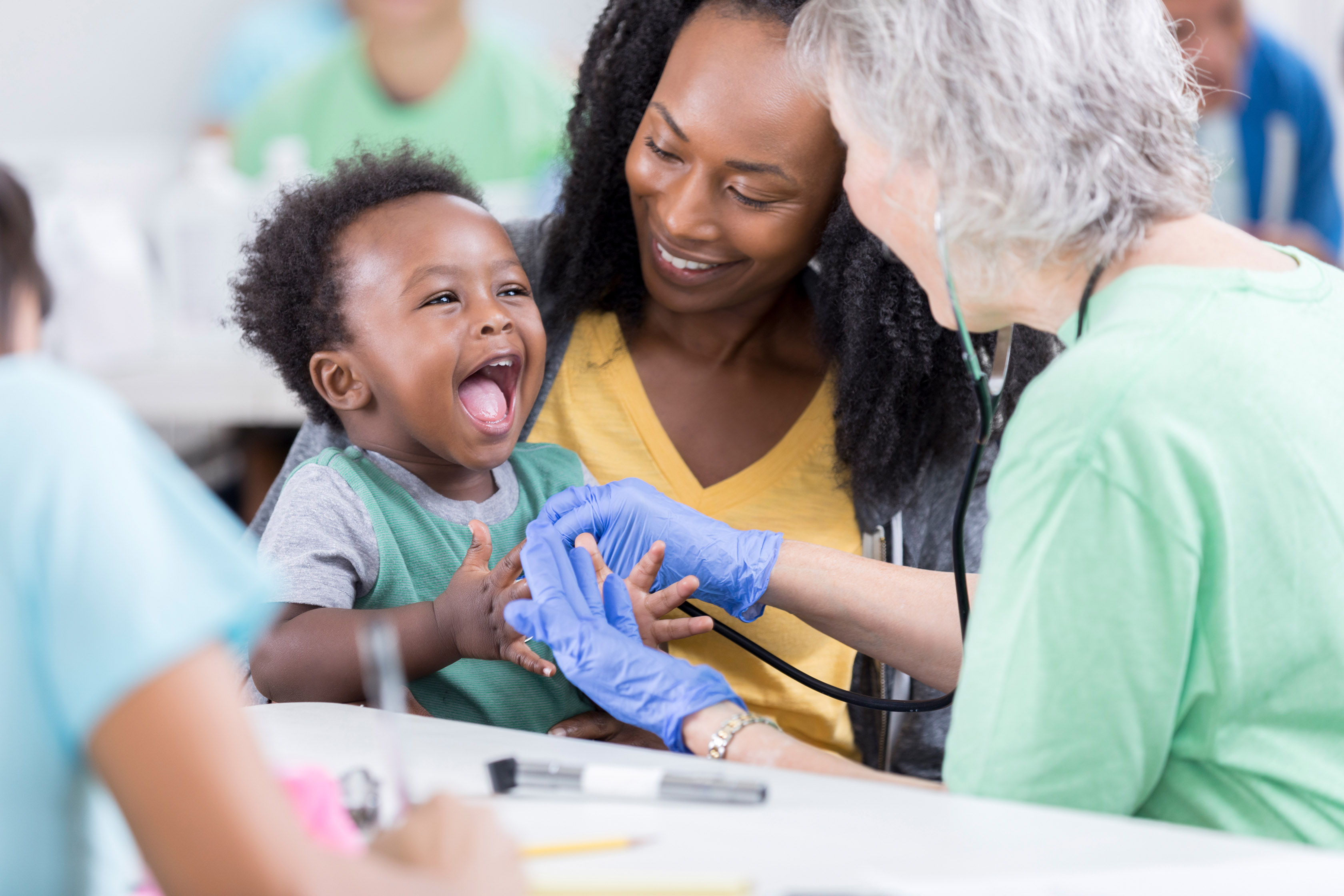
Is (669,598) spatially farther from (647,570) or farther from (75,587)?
(75,587)

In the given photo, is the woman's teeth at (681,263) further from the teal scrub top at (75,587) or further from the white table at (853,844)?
the teal scrub top at (75,587)

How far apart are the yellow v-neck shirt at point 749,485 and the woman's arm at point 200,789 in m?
0.95

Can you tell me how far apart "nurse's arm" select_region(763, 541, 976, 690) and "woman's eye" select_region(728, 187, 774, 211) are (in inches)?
15.8

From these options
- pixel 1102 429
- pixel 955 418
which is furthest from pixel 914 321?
pixel 1102 429

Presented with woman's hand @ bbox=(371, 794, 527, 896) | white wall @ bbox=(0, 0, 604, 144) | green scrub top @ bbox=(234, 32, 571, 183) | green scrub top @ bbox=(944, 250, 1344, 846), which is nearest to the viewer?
woman's hand @ bbox=(371, 794, 527, 896)

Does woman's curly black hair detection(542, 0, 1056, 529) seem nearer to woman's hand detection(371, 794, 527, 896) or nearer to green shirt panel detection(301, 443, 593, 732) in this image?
green shirt panel detection(301, 443, 593, 732)

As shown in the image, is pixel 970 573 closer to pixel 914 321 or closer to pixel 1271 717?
pixel 914 321

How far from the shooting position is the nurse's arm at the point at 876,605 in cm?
137

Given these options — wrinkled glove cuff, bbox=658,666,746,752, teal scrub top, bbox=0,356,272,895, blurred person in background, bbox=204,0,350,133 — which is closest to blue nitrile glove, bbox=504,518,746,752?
wrinkled glove cuff, bbox=658,666,746,752

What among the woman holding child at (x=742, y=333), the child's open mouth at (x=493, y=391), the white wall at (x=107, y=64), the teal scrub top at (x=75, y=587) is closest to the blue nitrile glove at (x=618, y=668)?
the woman holding child at (x=742, y=333)

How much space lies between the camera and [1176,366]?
897 millimetres

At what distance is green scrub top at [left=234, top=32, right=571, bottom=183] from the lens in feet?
14.2

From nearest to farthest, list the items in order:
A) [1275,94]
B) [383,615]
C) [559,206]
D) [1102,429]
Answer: [1102,429], [383,615], [559,206], [1275,94]

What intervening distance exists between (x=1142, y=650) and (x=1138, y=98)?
46 centimetres
